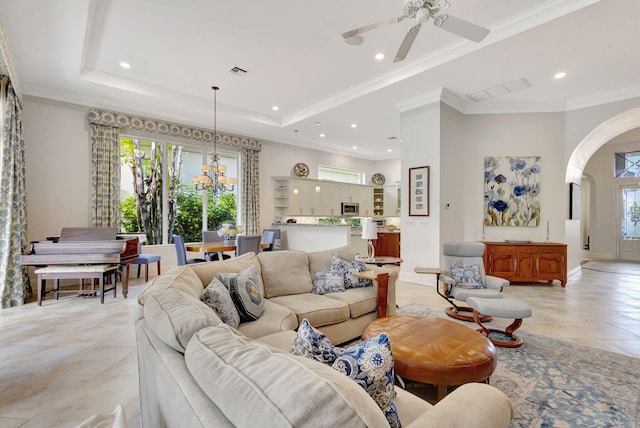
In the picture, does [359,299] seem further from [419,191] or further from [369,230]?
[419,191]

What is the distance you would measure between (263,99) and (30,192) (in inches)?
162

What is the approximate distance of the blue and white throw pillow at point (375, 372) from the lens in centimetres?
97

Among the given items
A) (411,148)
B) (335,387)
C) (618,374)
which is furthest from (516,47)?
(335,387)

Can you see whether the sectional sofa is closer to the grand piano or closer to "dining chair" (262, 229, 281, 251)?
the grand piano

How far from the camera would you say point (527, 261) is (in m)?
5.46

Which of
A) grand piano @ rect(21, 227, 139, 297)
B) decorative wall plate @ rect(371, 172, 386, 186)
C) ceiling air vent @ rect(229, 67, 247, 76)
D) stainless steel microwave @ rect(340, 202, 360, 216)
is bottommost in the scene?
grand piano @ rect(21, 227, 139, 297)

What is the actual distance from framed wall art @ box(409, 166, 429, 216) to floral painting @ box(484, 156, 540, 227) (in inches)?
58.3

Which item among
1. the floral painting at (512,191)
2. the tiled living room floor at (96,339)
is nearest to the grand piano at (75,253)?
the tiled living room floor at (96,339)

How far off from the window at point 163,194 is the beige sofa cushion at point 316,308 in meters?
4.55

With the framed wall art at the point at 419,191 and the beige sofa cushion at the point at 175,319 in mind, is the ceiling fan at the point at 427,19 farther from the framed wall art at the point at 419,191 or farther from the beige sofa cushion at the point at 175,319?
the framed wall art at the point at 419,191

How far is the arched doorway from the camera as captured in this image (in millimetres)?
5328

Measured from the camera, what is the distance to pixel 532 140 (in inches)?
227

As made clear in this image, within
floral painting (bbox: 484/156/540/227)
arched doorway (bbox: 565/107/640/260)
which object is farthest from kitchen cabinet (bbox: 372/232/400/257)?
arched doorway (bbox: 565/107/640/260)

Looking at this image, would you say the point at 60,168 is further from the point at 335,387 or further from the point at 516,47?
the point at 516,47
